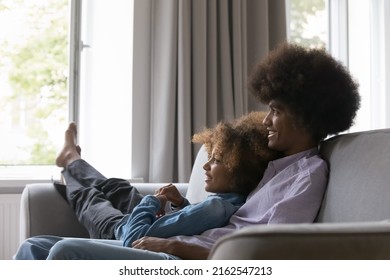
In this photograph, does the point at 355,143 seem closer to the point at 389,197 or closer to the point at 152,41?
the point at 389,197

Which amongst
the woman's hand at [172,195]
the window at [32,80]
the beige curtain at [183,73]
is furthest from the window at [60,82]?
the woman's hand at [172,195]

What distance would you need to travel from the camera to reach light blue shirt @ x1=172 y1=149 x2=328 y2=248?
148 centimetres

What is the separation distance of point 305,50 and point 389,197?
23.1 inches

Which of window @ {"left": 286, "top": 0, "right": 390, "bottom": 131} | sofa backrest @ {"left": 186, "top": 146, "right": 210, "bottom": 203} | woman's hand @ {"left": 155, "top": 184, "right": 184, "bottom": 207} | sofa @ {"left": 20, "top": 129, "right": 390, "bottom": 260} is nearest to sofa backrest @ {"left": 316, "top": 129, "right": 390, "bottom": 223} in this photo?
sofa @ {"left": 20, "top": 129, "right": 390, "bottom": 260}

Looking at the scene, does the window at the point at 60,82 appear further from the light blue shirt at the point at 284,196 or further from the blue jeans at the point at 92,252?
the blue jeans at the point at 92,252

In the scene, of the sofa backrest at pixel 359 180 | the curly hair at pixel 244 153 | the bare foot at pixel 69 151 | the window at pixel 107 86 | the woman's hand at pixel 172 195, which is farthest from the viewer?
the window at pixel 107 86

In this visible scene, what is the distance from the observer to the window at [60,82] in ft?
11.2

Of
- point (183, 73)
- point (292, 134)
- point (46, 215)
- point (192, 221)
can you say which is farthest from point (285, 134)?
point (183, 73)

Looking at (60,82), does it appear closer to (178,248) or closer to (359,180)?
(178,248)

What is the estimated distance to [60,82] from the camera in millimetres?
3518

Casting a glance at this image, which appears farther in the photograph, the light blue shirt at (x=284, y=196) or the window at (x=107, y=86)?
the window at (x=107, y=86)

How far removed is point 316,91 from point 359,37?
2.81 metres

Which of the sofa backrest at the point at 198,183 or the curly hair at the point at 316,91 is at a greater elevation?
the curly hair at the point at 316,91

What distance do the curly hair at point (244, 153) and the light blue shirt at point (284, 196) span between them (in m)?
0.06
